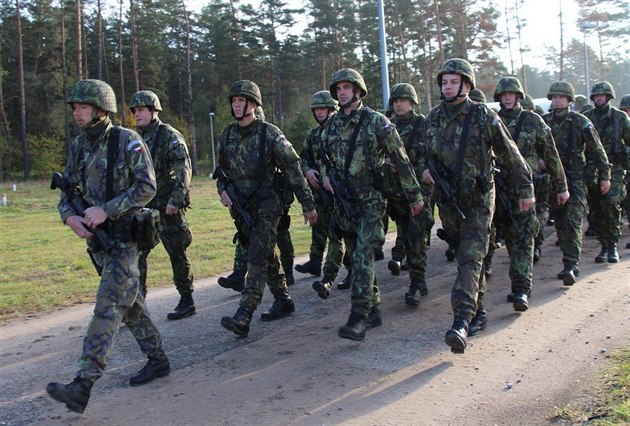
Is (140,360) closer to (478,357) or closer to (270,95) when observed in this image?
(478,357)

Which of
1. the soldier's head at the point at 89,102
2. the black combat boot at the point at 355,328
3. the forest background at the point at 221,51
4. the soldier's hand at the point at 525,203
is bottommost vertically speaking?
the black combat boot at the point at 355,328

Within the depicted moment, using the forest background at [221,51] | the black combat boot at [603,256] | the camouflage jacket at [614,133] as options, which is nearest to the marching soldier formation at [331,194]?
the black combat boot at [603,256]

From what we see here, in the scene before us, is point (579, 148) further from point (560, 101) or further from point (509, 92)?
point (509, 92)

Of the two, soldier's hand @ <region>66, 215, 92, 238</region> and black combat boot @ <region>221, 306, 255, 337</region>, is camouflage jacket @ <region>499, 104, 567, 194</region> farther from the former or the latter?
soldier's hand @ <region>66, 215, 92, 238</region>

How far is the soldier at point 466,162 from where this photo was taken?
18.3ft

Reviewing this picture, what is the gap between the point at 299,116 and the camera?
45281 millimetres

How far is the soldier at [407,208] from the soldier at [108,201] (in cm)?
249

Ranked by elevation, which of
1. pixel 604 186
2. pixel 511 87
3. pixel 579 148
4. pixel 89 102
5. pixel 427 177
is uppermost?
A: pixel 511 87

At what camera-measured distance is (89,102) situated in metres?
4.74

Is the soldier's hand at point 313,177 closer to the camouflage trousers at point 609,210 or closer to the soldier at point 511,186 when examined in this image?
the soldier at point 511,186

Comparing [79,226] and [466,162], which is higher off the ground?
[466,162]

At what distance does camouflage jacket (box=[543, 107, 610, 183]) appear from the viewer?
8.46 meters

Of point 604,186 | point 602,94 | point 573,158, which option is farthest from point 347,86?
point 602,94

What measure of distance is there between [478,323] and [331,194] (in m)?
1.90
